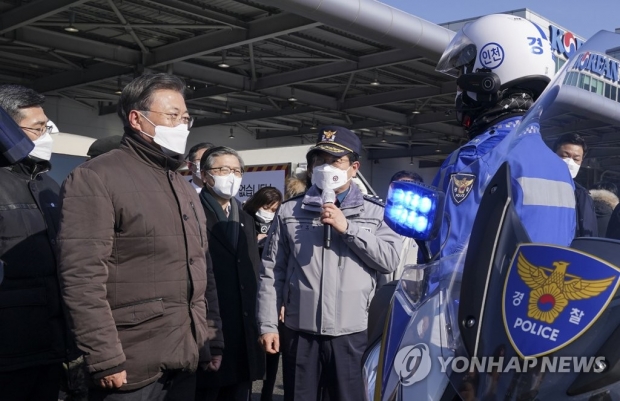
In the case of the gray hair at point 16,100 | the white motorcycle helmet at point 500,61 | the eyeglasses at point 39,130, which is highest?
A: the white motorcycle helmet at point 500,61

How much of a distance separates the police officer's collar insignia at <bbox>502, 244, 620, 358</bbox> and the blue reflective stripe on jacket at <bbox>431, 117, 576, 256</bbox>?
0.14 metres

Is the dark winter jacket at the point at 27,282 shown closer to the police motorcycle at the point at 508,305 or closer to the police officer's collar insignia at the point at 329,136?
the police officer's collar insignia at the point at 329,136

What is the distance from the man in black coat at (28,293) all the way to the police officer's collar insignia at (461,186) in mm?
2011

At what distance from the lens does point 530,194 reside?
5.43ft

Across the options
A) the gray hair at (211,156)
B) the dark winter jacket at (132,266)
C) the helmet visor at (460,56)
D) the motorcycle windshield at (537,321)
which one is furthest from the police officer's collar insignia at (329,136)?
the motorcycle windshield at (537,321)

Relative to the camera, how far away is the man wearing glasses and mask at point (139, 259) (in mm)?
2779

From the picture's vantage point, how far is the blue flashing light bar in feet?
6.04

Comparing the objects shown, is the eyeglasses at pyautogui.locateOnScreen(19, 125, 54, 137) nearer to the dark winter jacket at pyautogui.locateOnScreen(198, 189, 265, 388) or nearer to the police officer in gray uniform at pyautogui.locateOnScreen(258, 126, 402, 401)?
the dark winter jacket at pyautogui.locateOnScreen(198, 189, 265, 388)

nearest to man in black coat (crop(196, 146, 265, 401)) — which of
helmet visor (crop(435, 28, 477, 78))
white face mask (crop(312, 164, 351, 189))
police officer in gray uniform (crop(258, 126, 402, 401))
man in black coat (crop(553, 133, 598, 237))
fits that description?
police officer in gray uniform (crop(258, 126, 402, 401))

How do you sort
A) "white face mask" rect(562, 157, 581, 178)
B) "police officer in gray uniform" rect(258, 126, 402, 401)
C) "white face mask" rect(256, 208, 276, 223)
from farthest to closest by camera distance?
"white face mask" rect(256, 208, 276, 223) < "police officer in gray uniform" rect(258, 126, 402, 401) < "white face mask" rect(562, 157, 581, 178)

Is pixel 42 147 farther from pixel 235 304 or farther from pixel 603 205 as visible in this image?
pixel 603 205

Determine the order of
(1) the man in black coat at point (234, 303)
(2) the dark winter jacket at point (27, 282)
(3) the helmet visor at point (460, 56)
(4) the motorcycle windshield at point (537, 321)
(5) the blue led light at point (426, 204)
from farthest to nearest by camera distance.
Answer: (1) the man in black coat at point (234, 303)
(2) the dark winter jacket at point (27, 282)
(3) the helmet visor at point (460, 56)
(5) the blue led light at point (426, 204)
(4) the motorcycle windshield at point (537, 321)

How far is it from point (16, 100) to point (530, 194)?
2938 mm

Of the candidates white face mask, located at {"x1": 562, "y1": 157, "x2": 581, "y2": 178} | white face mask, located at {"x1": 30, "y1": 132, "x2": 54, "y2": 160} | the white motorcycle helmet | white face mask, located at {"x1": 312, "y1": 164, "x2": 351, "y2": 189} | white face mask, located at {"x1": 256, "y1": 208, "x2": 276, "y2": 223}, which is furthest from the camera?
white face mask, located at {"x1": 256, "y1": 208, "x2": 276, "y2": 223}
